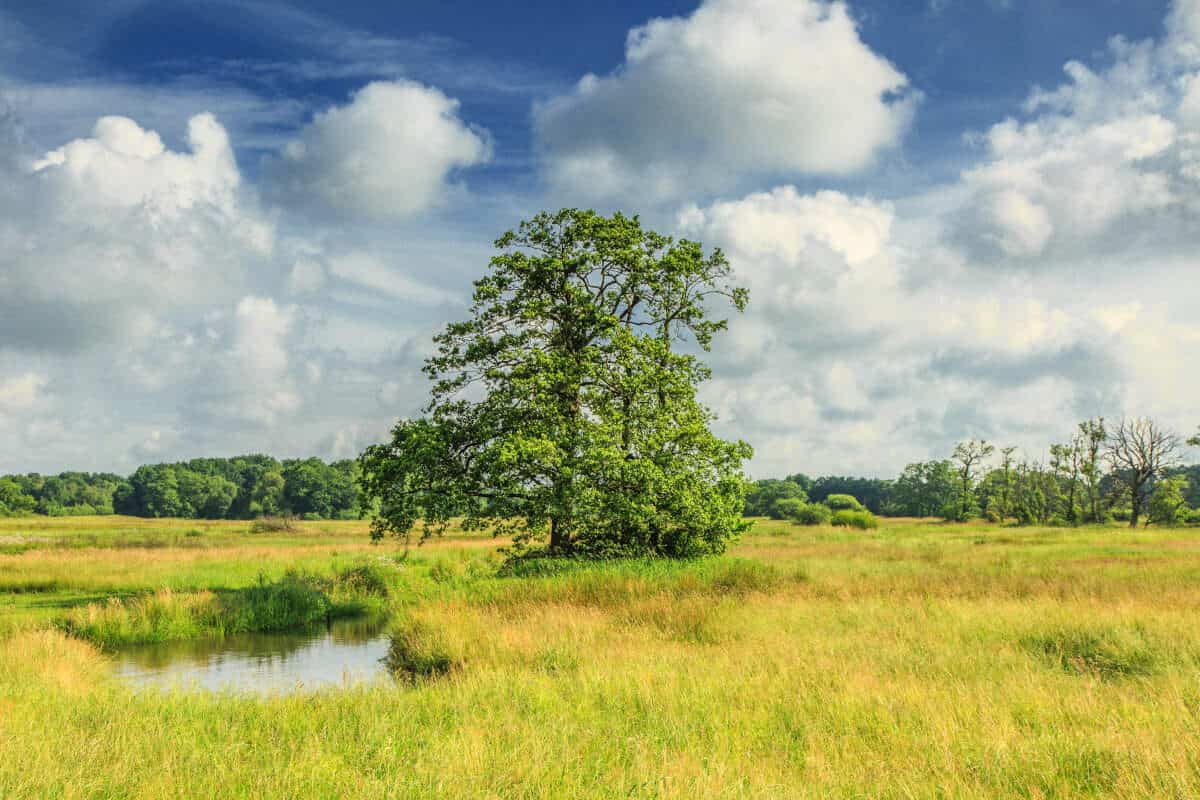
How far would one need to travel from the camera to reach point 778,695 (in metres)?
10.4

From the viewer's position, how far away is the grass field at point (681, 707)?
713 cm

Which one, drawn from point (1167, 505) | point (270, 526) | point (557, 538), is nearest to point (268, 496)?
point (270, 526)

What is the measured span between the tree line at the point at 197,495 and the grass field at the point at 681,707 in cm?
9869

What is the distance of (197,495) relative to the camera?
148250 millimetres

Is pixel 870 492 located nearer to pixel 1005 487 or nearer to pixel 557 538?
pixel 1005 487

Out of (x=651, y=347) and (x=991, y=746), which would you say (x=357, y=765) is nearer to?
(x=991, y=746)

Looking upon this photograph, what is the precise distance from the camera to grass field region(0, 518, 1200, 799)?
7.13 m

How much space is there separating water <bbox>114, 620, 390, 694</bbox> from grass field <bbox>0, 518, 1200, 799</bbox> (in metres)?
1.27

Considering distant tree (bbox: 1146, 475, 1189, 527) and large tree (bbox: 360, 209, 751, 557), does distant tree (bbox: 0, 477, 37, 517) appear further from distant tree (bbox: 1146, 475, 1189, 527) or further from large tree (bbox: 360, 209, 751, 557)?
distant tree (bbox: 1146, 475, 1189, 527)

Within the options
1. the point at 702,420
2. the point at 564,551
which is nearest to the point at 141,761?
the point at 564,551

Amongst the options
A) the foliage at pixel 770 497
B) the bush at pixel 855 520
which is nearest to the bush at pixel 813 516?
the bush at pixel 855 520

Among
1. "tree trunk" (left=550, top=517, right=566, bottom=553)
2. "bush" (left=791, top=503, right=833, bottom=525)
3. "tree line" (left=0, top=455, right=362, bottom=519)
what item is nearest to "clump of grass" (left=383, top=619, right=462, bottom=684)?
"tree trunk" (left=550, top=517, right=566, bottom=553)

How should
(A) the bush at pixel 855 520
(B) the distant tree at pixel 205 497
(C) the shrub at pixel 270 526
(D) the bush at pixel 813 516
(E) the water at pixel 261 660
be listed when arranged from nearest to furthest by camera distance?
1. (E) the water at pixel 261 660
2. (C) the shrub at pixel 270 526
3. (A) the bush at pixel 855 520
4. (D) the bush at pixel 813 516
5. (B) the distant tree at pixel 205 497

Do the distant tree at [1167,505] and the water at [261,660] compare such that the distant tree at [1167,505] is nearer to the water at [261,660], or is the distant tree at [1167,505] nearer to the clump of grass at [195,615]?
the water at [261,660]
